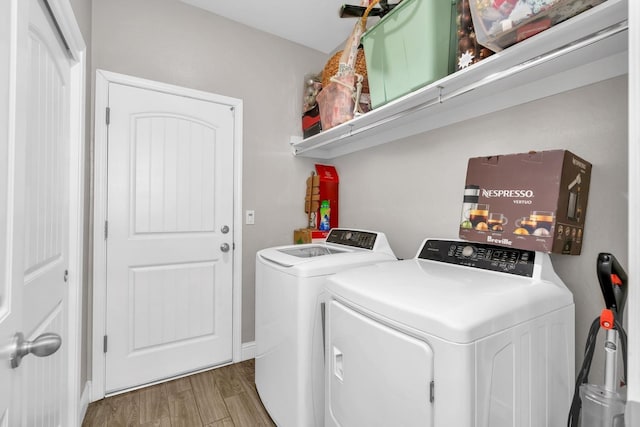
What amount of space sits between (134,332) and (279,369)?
1.16 metres

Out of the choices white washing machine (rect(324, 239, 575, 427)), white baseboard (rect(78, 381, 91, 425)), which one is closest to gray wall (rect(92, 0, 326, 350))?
white baseboard (rect(78, 381, 91, 425))

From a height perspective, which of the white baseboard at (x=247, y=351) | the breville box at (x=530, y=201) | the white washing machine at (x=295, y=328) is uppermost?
the breville box at (x=530, y=201)

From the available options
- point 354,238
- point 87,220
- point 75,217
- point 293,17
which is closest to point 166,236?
point 87,220

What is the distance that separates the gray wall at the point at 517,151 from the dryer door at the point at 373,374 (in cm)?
82

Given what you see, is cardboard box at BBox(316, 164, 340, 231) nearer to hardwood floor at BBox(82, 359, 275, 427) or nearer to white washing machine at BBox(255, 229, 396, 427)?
white washing machine at BBox(255, 229, 396, 427)

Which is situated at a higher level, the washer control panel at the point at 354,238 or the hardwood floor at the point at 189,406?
the washer control panel at the point at 354,238

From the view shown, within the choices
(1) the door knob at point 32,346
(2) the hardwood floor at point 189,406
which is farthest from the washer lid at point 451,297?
(2) the hardwood floor at point 189,406

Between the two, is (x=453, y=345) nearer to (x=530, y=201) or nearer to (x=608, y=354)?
(x=608, y=354)

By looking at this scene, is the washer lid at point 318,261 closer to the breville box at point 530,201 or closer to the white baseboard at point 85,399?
the breville box at point 530,201

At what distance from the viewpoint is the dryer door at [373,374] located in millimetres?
827

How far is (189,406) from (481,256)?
1909 mm

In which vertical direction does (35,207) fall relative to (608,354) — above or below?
above

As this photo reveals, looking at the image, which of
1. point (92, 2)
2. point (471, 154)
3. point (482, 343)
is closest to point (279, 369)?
point (482, 343)

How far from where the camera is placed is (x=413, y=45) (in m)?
1.41
